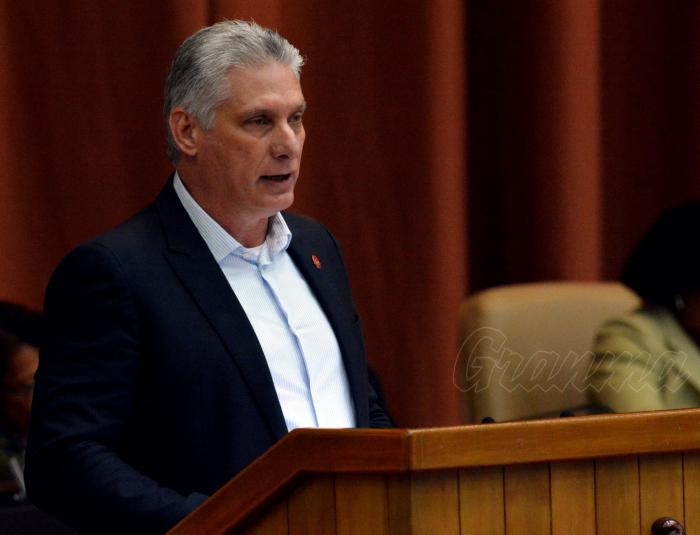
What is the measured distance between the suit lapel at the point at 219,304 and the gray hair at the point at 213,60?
0.43ft

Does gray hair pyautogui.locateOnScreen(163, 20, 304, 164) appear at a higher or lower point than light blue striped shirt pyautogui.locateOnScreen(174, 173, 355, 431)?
higher

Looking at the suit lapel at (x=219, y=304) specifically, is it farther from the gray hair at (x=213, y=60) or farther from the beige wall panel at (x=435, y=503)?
the beige wall panel at (x=435, y=503)

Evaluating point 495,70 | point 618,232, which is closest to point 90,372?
point 495,70

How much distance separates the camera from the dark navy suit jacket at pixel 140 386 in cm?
129

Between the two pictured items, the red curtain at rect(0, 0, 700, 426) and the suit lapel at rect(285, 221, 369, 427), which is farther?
the red curtain at rect(0, 0, 700, 426)

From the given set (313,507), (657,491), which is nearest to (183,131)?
(313,507)

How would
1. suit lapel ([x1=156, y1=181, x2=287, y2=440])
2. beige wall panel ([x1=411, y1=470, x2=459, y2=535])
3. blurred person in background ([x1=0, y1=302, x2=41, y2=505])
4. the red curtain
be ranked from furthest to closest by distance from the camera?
the red curtain → blurred person in background ([x1=0, y1=302, x2=41, y2=505]) → suit lapel ([x1=156, y1=181, x2=287, y2=440]) → beige wall panel ([x1=411, y1=470, x2=459, y2=535])

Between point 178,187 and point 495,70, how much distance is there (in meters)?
1.21

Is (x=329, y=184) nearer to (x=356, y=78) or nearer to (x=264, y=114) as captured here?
(x=356, y=78)

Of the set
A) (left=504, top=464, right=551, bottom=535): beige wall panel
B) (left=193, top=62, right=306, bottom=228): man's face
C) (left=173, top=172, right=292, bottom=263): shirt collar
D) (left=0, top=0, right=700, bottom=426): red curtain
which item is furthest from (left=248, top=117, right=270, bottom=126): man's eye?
(left=0, top=0, right=700, bottom=426): red curtain

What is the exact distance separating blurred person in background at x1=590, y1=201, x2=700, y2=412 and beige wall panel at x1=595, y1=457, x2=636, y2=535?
817mm

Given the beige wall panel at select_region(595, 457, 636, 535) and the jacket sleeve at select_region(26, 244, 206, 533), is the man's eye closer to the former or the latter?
the jacket sleeve at select_region(26, 244, 206, 533)

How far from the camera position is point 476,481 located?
38.8 inches

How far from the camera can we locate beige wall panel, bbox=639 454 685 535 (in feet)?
3.39
